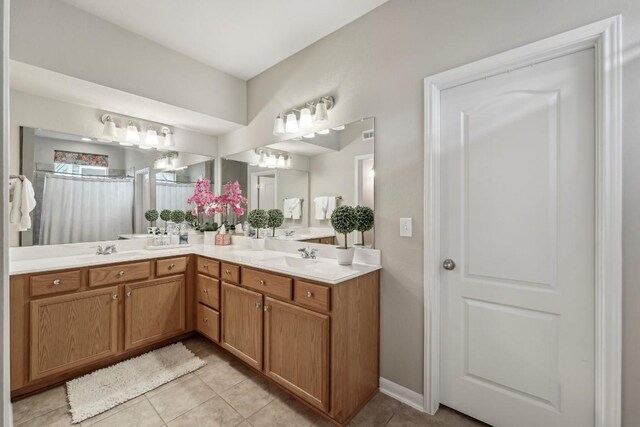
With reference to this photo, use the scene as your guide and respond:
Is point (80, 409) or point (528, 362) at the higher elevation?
point (528, 362)

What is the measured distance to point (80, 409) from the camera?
70.4 inches

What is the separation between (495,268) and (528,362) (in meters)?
0.51

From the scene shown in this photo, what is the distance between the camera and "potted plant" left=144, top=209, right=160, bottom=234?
2969 mm

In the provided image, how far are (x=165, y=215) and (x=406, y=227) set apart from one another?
2554 mm

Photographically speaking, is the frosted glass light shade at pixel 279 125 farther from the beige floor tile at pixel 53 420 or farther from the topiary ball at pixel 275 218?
the beige floor tile at pixel 53 420

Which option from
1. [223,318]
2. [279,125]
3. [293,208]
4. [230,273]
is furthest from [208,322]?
[279,125]

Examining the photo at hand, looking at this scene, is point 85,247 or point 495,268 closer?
point 495,268

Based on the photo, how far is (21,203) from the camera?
2018 millimetres

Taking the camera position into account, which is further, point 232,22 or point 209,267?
point 209,267

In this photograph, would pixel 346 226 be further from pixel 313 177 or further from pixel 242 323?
pixel 242 323

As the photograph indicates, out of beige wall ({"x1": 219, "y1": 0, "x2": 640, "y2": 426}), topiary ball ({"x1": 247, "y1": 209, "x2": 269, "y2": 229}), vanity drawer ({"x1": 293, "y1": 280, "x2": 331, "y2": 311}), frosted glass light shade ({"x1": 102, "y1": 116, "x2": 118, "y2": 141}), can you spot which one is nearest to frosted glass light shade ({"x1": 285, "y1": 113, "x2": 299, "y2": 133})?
beige wall ({"x1": 219, "y1": 0, "x2": 640, "y2": 426})

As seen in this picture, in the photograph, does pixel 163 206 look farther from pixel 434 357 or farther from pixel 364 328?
pixel 434 357

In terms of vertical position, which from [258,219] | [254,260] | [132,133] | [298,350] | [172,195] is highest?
[132,133]

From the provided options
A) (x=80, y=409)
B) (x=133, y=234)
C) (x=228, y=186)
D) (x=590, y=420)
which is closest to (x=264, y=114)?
(x=228, y=186)
